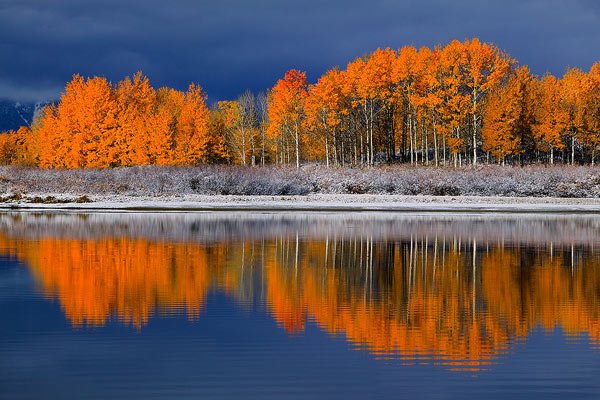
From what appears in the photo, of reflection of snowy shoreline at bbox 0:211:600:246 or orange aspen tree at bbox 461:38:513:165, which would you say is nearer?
reflection of snowy shoreline at bbox 0:211:600:246

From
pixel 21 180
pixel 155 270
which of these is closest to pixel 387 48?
pixel 21 180

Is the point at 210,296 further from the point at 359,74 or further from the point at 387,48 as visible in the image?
the point at 387,48

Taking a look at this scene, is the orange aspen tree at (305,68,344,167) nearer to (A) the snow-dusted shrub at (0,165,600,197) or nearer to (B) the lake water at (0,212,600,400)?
(A) the snow-dusted shrub at (0,165,600,197)

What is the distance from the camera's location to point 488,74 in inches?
A: 2776

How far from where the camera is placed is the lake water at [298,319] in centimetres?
827

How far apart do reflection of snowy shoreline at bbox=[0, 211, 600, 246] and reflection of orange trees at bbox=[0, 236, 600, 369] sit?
2.86 m

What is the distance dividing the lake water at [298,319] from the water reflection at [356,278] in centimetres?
5

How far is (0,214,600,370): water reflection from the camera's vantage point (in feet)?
36.5

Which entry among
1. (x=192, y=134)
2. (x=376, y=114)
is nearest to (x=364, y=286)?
(x=192, y=134)

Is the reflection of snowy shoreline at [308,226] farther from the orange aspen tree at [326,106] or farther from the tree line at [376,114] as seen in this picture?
the orange aspen tree at [326,106]

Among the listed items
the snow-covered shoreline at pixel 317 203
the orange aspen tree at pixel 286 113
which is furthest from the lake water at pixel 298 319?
the orange aspen tree at pixel 286 113

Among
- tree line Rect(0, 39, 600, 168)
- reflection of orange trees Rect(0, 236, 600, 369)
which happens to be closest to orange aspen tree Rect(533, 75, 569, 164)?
tree line Rect(0, 39, 600, 168)

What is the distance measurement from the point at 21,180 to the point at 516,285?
46391mm

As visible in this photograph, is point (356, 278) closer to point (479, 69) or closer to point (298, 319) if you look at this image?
point (298, 319)
